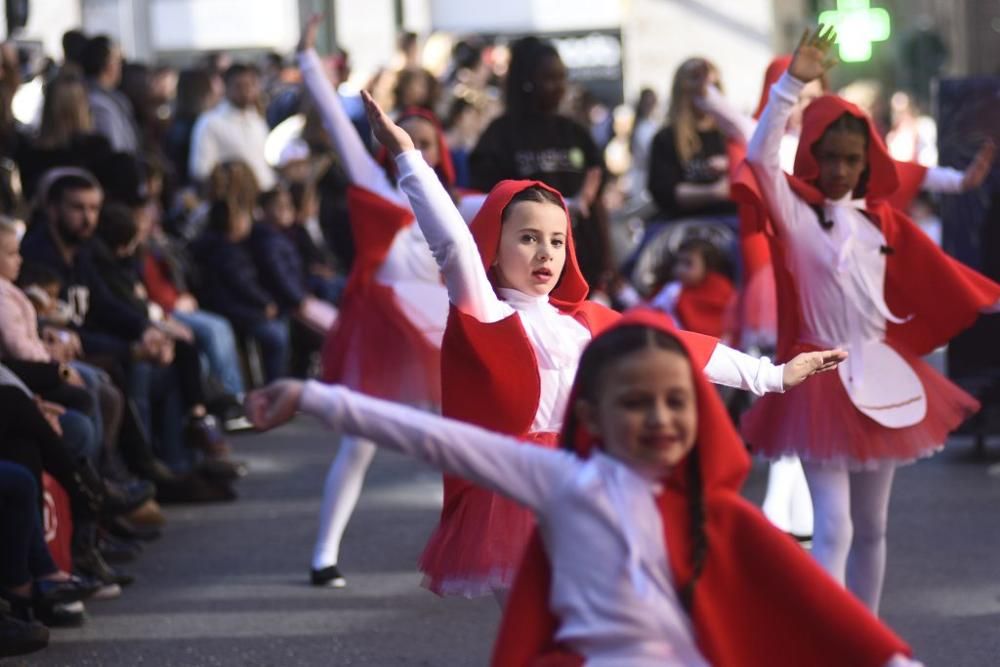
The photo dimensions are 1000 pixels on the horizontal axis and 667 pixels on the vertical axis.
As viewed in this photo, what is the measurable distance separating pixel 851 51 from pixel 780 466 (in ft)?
77.5

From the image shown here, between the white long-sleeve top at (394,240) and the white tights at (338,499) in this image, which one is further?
the white tights at (338,499)

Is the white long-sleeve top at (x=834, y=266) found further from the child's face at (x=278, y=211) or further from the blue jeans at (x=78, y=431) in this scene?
the child's face at (x=278, y=211)

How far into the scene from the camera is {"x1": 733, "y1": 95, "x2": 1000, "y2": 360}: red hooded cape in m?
6.84

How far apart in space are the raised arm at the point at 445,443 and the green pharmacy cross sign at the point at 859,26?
27466mm

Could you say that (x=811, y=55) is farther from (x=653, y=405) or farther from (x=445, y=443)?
(x=445, y=443)

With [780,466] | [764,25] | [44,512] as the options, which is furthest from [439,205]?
[764,25]

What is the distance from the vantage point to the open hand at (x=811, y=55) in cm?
637

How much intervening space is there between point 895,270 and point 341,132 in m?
2.44

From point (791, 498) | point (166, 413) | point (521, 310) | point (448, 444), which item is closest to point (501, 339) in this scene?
point (521, 310)

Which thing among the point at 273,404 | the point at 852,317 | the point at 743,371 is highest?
the point at 273,404

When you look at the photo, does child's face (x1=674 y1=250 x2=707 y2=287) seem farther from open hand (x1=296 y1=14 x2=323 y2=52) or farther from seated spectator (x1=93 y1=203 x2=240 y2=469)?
open hand (x1=296 y1=14 x2=323 y2=52)

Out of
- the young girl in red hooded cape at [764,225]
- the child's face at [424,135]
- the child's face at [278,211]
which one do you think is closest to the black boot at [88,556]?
the child's face at [424,135]

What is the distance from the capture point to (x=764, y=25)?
26438 millimetres

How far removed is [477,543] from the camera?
5.42 meters
